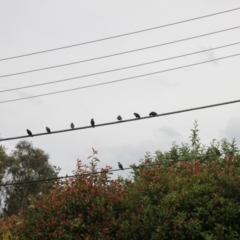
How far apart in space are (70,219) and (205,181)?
344 centimetres

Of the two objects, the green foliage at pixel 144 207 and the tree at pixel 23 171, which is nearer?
the green foliage at pixel 144 207

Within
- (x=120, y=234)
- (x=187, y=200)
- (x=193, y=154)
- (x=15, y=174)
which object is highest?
(x=15, y=174)

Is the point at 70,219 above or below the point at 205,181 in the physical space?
below

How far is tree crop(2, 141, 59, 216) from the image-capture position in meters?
36.8

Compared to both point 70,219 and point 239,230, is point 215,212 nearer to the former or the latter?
point 239,230

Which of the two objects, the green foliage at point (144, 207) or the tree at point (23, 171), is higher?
the tree at point (23, 171)

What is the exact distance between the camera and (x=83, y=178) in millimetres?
14594

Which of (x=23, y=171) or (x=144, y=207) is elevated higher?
(x=23, y=171)

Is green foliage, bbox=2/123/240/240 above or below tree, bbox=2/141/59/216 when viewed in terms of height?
below

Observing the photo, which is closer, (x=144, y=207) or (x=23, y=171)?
(x=144, y=207)

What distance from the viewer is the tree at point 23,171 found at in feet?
121

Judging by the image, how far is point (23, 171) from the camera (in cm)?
3753

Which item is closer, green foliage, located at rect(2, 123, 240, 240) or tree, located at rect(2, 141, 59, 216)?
green foliage, located at rect(2, 123, 240, 240)

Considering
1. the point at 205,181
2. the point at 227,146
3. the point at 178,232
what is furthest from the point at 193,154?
the point at 178,232
